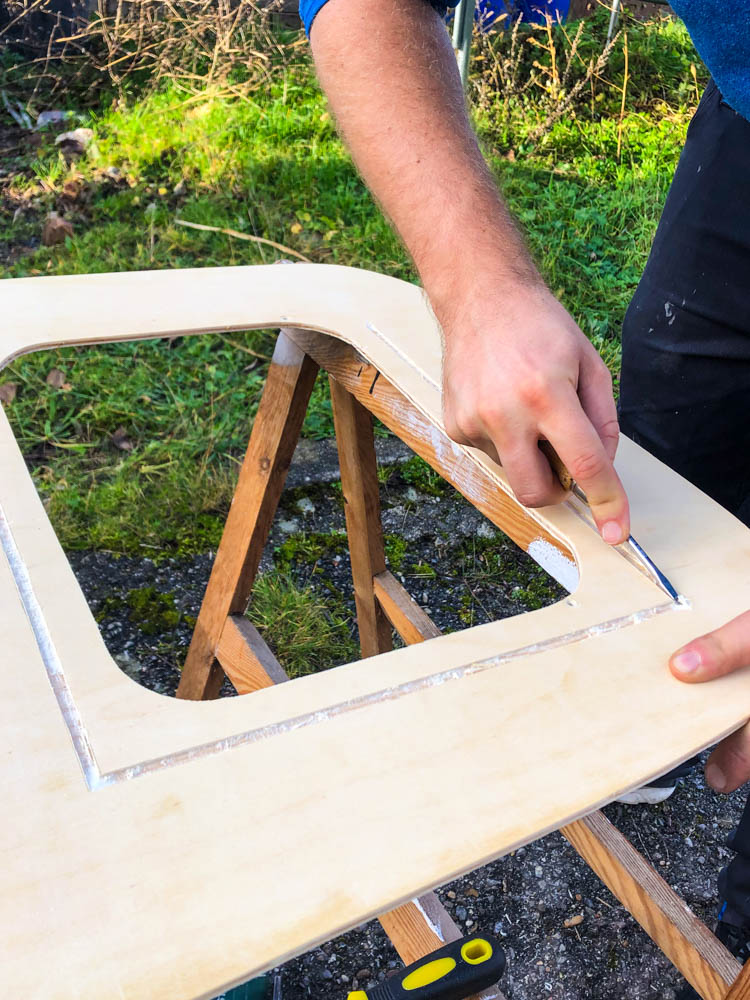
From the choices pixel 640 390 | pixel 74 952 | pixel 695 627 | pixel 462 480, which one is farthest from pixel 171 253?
pixel 74 952

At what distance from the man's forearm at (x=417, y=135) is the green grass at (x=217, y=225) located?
1431mm

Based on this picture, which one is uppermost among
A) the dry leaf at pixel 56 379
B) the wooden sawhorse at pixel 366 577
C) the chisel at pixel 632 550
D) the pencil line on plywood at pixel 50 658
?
the chisel at pixel 632 550

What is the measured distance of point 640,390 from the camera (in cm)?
156

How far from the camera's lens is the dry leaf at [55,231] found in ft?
10.3

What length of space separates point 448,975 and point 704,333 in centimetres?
104

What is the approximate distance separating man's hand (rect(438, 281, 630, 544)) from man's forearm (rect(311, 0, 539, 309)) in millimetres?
76

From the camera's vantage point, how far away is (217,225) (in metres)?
3.22

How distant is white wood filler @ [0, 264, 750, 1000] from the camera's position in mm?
576

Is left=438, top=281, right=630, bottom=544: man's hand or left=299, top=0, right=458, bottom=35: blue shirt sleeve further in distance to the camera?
left=299, top=0, right=458, bottom=35: blue shirt sleeve

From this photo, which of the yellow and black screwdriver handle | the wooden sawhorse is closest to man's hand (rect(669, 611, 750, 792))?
the wooden sawhorse

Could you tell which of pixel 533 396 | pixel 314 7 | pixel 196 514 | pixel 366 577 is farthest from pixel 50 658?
pixel 196 514

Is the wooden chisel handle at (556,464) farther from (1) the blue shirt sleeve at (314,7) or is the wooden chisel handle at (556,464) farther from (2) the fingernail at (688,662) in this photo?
(1) the blue shirt sleeve at (314,7)

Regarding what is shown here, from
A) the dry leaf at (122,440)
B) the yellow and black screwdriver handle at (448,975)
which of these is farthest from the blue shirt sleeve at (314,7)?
the dry leaf at (122,440)

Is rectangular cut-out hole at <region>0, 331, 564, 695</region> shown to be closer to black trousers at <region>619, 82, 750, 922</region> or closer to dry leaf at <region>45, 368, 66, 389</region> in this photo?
dry leaf at <region>45, 368, 66, 389</region>
